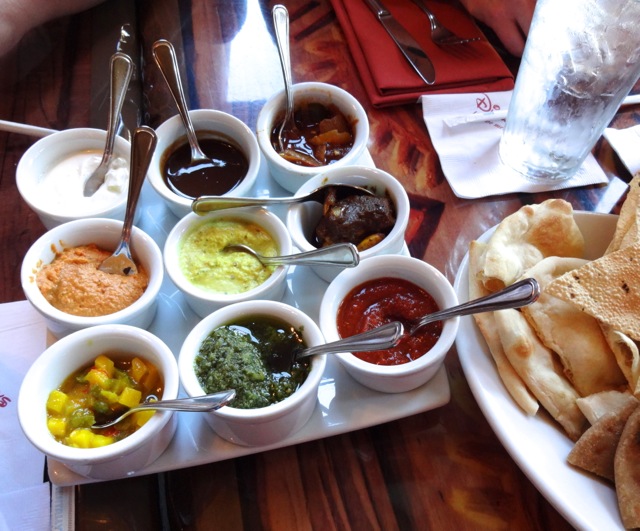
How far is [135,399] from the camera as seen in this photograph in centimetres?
137

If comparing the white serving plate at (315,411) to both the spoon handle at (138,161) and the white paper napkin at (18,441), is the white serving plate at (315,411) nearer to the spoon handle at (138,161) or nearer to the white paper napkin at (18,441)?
the white paper napkin at (18,441)

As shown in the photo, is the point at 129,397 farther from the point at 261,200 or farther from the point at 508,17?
the point at 508,17

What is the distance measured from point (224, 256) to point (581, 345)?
0.99m

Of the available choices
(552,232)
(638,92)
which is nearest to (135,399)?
(552,232)

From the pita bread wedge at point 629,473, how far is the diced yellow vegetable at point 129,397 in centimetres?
107

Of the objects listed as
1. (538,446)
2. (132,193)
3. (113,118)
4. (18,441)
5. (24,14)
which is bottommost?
(18,441)

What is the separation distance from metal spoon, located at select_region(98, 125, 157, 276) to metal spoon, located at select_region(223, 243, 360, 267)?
1.09 ft

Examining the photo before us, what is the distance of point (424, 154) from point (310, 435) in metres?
1.13

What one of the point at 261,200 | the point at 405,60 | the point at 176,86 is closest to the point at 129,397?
the point at 261,200

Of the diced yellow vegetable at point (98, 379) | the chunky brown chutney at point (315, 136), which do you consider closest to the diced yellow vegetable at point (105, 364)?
the diced yellow vegetable at point (98, 379)

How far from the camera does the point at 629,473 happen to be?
1186mm

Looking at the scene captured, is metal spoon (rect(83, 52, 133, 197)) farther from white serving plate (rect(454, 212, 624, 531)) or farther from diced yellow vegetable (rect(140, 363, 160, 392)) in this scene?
white serving plate (rect(454, 212, 624, 531))

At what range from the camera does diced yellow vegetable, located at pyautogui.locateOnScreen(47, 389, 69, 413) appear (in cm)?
137

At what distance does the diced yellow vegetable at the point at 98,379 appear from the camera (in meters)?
1.39
